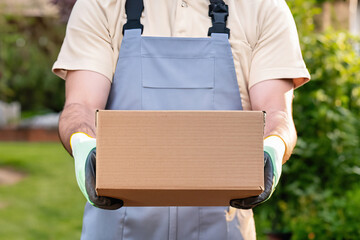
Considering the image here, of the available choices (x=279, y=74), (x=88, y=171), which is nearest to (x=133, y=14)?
(x=279, y=74)

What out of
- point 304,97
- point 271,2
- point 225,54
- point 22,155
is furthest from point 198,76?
point 22,155

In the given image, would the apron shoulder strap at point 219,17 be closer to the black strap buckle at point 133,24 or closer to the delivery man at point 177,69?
the delivery man at point 177,69

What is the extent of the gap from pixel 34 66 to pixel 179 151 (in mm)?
11038

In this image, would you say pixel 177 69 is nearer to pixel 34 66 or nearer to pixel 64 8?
pixel 64 8

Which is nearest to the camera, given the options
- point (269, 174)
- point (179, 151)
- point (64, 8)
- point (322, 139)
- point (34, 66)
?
point (179, 151)

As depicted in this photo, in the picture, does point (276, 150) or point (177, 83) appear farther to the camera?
point (177, 83)

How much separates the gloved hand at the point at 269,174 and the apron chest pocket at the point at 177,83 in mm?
315

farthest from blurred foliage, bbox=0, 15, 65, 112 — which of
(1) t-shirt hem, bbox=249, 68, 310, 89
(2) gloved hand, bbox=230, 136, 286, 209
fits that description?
(2) gloved hand, bbox=230, 136, 286, 209

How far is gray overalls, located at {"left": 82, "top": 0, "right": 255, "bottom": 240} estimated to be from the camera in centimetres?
176

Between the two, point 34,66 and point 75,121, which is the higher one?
point 75,121

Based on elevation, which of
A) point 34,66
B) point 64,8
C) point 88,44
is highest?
point 88,44

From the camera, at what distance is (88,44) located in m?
1.83

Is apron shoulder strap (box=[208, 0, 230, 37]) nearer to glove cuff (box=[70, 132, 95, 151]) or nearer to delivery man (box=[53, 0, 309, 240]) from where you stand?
delivery man (box=[53, 0, 309, 240])

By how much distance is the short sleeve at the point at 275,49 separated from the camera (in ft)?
5.96
